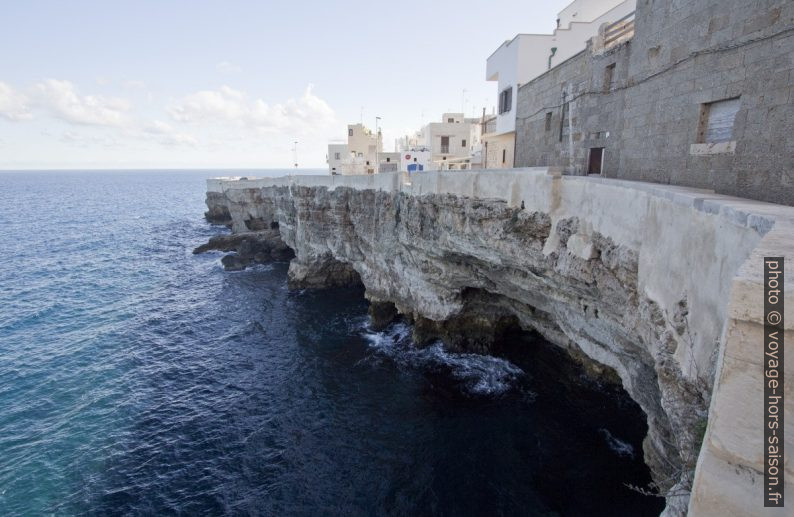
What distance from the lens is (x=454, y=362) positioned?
21875 millimetres

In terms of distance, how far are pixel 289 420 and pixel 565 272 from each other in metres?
12.9

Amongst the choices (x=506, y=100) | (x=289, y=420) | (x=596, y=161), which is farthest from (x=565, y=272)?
(x=506, y=100)

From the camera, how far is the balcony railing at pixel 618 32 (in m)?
14.7

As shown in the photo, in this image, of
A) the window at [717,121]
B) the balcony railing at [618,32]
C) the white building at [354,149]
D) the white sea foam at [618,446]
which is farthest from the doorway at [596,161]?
the white building at [354,149]

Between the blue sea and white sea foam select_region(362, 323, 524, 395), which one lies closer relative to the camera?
the blue sea

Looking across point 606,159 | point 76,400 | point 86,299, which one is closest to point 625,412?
point 606,159

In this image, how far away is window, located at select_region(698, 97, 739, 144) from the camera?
9.99m

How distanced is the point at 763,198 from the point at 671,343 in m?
4.30

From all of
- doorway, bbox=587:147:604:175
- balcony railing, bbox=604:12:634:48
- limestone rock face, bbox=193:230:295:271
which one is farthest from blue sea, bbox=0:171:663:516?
balcony railing, bbox=604:12:634:48

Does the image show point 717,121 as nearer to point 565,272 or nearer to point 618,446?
point 565,272

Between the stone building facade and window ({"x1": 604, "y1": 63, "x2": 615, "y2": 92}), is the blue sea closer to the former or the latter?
the stone building facade

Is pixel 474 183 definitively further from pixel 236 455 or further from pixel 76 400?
pixel 76 400

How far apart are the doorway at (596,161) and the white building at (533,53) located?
410 inches

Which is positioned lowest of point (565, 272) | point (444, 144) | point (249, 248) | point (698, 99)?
point (249, 248)
